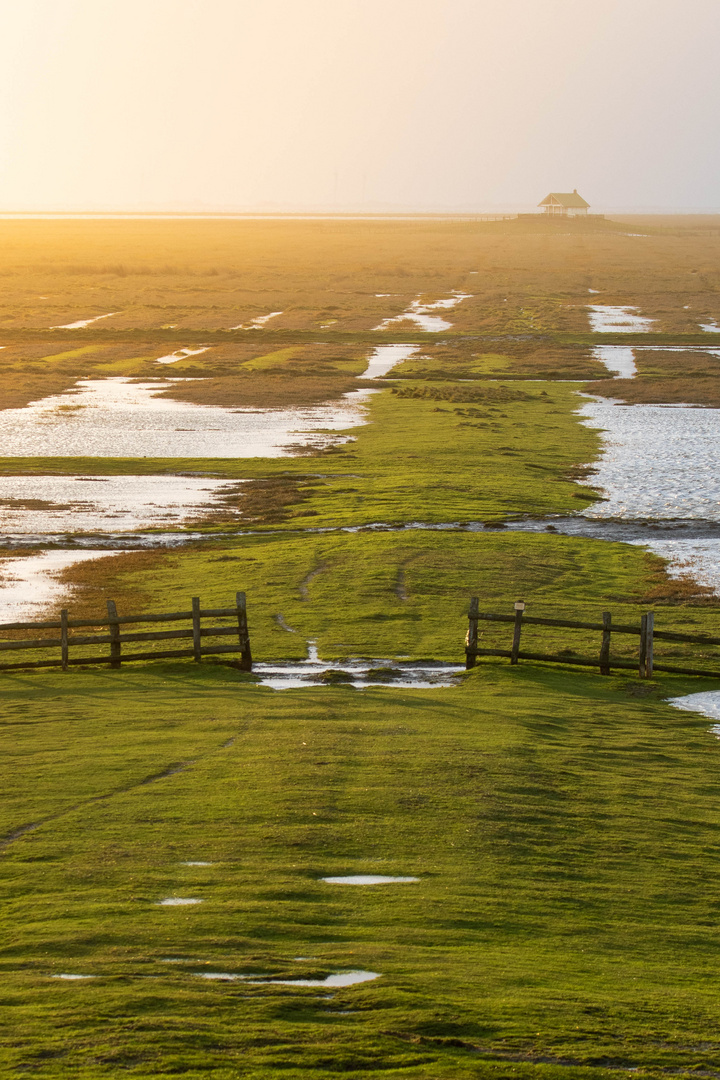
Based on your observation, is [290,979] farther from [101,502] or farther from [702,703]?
[101,502]

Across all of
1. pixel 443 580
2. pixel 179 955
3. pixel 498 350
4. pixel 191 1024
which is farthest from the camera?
pixel 498 350

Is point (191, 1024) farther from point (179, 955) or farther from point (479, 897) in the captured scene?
point (479, 897)

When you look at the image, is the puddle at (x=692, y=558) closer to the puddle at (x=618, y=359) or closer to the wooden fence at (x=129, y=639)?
the wooden fence at (x=129, y=639)

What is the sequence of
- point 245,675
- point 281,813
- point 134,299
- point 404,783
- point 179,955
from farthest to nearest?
point 134,299 < point 245,675 < point 404,783 < point 281,813 < point 179,955

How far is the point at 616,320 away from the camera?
102938mm

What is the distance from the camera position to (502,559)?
3391 centimetres

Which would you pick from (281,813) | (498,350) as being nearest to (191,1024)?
(281,813)

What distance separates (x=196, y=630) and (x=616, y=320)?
8541 centimetres

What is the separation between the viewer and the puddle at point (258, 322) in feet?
315

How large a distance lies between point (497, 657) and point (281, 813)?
34.0 ft

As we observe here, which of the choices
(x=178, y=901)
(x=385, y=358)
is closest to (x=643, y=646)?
(x=178, y=901)

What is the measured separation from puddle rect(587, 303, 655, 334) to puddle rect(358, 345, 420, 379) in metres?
18.0

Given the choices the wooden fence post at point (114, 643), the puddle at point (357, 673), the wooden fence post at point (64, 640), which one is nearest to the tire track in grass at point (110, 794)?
the puddle at point (357, 673)

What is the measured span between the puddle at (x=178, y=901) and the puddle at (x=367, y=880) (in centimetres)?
168
